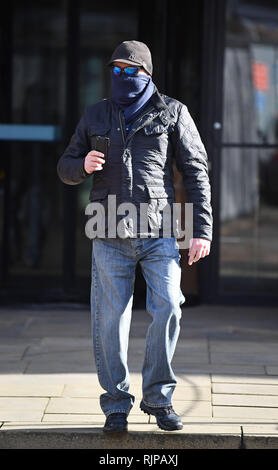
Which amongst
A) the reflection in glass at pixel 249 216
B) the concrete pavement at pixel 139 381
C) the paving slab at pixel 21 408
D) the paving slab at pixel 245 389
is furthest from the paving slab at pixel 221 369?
the reflection in glass at pixel 249 216

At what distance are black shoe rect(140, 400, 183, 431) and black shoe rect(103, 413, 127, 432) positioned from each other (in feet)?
0.37

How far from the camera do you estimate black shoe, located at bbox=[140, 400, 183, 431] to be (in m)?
4.74

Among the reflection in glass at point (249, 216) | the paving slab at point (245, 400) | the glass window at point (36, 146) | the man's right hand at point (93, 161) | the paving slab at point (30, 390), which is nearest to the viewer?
the man's right hand at point (93, 161)

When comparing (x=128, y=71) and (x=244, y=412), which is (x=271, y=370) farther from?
(x=128, y=71)

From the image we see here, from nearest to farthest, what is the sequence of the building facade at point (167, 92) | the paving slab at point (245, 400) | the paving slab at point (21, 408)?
the paving slab at point (21, 408) → the paving slab at point (245, 400) → the building facade at point (167, 92)

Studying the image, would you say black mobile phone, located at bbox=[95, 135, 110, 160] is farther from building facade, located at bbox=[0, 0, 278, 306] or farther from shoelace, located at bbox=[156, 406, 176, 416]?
building facade, located at bbox=[0, 0, 278, 306]

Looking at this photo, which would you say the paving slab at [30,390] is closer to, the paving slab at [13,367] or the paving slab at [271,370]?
the paving slab at [13,367]

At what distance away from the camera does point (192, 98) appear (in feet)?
27.1

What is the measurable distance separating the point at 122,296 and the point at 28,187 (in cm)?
425

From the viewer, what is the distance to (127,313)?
475 centimetres

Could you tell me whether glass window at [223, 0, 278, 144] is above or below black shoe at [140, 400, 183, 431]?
above

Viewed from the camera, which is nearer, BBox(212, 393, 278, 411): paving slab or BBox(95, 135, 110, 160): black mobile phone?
BBox(95, 135, 110, 160): black mobile phone

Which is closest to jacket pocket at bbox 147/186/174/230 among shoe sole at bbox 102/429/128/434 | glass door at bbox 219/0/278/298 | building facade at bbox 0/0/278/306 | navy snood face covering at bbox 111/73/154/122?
navy snood face covering at bbox 111/73/154/122

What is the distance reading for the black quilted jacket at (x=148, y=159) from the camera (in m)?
4.68
